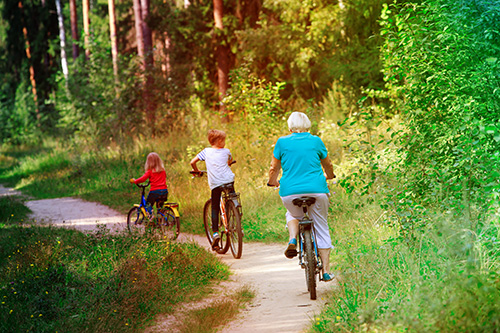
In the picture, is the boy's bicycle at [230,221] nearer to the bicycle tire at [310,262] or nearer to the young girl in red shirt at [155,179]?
the young girl in red shirt at [155,179]

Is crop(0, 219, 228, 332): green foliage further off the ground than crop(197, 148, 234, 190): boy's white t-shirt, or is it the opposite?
crop(197, 148, 234, 190): boy's white t-shirt

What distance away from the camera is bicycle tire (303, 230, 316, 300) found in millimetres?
6230

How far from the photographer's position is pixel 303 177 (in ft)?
20.8

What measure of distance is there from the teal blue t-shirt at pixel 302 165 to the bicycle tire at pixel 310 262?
1.74ft

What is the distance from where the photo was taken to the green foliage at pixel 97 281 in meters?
5.67

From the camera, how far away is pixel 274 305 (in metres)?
6.43

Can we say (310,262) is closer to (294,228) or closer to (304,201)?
(294,228)

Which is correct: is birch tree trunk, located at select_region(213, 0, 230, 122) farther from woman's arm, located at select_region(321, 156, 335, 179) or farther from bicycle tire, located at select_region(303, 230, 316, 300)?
bicycle tire, located at select_region(303, 230, 316, 300)

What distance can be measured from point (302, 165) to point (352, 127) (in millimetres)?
6673

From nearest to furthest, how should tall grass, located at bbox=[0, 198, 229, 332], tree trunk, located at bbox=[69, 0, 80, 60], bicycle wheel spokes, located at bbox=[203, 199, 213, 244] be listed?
1. tall grass, located at bbox=[0, 198, 229, 332]
2. bicycle wheel spokes, located at bbox=[203, 199, 213, 244]
3. tree trunk, located at bbox=[69, 0, 80, 60]

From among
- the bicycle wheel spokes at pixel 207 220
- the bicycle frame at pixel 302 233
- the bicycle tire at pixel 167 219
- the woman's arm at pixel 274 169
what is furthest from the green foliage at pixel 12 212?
the bicycle frame at pixel 302 233

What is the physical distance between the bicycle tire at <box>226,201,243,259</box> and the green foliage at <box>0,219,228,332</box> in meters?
0.63

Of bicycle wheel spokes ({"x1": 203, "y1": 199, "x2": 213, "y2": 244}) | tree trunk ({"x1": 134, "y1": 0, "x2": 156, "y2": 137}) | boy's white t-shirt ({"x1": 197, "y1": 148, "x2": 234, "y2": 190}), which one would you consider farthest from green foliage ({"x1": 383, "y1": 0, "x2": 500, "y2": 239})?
tree trunk ({"x1": 134, "y1": 0, "x2": 156, "y2": 137})

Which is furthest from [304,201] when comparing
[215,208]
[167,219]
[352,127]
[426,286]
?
[352,127]
